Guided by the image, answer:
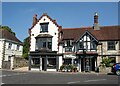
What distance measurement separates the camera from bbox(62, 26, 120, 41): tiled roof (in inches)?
1518

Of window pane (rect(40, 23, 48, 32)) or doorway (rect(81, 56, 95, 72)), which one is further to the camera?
window pane (rect(40, 23, 48, 32))

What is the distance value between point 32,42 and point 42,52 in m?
2.89

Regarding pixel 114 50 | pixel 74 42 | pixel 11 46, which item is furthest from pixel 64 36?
pixel 11 46

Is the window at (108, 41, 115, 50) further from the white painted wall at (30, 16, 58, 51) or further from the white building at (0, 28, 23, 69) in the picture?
the white building at (0, 28, 23, 69)

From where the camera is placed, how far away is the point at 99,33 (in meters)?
40.2

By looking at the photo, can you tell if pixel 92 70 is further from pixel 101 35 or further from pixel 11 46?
pixel 11 46

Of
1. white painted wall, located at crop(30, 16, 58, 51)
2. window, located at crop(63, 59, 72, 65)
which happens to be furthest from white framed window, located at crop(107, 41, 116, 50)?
white painted wall, located at crop(30, 16, 58, 51)

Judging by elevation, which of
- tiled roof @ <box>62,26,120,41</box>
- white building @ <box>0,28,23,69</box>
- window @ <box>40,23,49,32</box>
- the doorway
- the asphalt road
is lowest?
the asphalt road

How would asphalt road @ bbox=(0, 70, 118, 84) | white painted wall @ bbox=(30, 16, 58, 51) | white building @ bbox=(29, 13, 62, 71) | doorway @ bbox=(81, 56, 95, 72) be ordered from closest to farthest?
asphalt road @ bbox=(0, 70, 118, 84), doorway @ bbox=(81, 56, 95, 72), white building @ bbox=(29, 13, 62, 71), white painted wall @ bbox=(30, 16, 58, 51)

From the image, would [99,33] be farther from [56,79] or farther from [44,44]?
[56,79]

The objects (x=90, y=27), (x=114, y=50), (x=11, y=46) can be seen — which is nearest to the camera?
(x=114, y=50)

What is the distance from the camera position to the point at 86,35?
38.6m

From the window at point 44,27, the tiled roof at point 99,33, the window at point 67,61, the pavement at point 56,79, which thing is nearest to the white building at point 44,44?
the window at point 44,27

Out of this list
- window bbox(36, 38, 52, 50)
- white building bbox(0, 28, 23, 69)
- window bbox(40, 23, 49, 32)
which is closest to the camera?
window bbox(36, 38, 52, 50)
